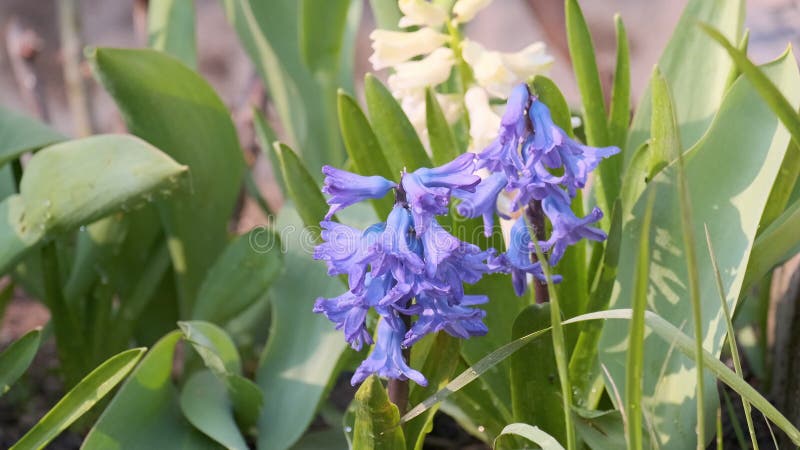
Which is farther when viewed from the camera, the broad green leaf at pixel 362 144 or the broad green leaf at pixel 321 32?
the broad green leaf at pixel 321 32

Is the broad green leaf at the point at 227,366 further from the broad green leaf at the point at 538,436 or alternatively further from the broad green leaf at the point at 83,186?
the broad green leaf at the point at 538,436

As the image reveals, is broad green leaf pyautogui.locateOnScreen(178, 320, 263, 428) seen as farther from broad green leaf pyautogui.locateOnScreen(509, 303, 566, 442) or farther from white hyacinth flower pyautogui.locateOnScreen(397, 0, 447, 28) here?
white hyacinth flower pyautogui.locateOnScreen(397, 0, 447, 28)

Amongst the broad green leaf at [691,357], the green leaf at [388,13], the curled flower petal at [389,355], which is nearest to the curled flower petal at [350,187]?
the curled flower petal at [389,355]

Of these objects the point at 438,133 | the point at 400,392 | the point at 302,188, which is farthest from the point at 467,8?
the point at 400,392

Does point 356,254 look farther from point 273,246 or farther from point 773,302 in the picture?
point 773,302

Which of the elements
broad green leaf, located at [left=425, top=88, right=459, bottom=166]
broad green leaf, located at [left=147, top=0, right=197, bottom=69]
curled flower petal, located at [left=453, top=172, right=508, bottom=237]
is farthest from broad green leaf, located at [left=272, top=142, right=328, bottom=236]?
broad green leaf, located at [left=147, top=0, right=197, bottom=69]

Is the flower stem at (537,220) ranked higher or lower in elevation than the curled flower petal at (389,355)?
higher

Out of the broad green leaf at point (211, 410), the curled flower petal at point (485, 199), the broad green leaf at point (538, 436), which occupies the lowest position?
the broad green leaf at point (211, 410)

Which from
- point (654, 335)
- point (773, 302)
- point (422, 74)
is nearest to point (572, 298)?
point (654, 335)
